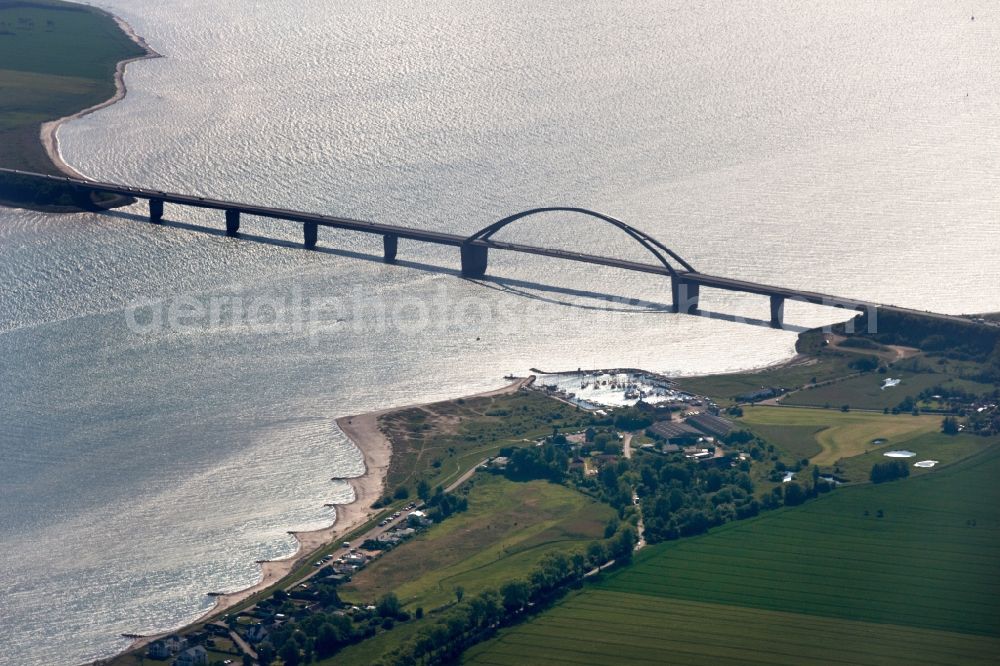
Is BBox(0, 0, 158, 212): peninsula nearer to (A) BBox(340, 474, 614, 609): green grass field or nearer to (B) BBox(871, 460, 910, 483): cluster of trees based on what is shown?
(A) BBox(340, 474, 614, 609): green grass field

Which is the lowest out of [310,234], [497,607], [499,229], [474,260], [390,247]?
[497,607]

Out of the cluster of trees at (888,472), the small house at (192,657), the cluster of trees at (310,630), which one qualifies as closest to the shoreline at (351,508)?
the cluster of trees at (310,630)

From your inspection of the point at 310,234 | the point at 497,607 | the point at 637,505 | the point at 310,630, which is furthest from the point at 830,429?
the point at 310,234

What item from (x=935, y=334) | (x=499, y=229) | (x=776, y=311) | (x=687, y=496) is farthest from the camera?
(x=499, y=229)

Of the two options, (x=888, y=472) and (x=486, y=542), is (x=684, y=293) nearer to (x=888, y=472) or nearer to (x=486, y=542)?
(x=888, y=472)

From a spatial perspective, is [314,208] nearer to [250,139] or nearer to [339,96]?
[250,139]

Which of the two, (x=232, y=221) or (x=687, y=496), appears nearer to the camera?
(x=687, y=496)

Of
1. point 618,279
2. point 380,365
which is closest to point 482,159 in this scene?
point 618,279

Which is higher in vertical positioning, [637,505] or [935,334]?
[935,334]
